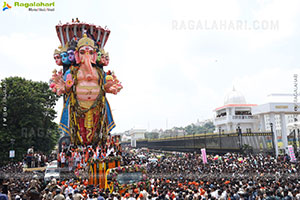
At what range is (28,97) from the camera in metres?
29.4

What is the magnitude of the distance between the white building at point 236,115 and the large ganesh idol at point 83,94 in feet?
97.1

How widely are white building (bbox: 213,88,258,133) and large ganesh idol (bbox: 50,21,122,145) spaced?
97.1ft

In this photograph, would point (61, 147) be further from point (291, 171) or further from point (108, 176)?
point (291, 171)

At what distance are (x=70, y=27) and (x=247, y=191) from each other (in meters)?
22.3

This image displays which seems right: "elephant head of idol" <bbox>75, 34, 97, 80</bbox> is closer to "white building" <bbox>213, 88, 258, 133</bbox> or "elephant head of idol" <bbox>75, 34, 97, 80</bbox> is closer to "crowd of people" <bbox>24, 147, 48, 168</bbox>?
"crowd of people" <bbox>24, 147, 48, 168</bbox>

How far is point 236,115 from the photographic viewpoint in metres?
49.6

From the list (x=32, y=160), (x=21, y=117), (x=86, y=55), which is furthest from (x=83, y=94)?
(x=21, y=117)

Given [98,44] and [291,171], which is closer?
[291,171]

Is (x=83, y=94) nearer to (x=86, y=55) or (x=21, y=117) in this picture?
(x=86, y=55)

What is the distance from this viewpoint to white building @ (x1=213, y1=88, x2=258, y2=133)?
1948 inches

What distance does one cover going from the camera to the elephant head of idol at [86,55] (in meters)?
24.2

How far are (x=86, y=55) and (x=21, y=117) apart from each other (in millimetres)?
11448

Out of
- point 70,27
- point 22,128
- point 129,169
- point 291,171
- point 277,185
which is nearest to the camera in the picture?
point 277,185

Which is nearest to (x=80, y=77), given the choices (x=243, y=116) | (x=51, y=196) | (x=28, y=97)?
(x=28, y=97)
